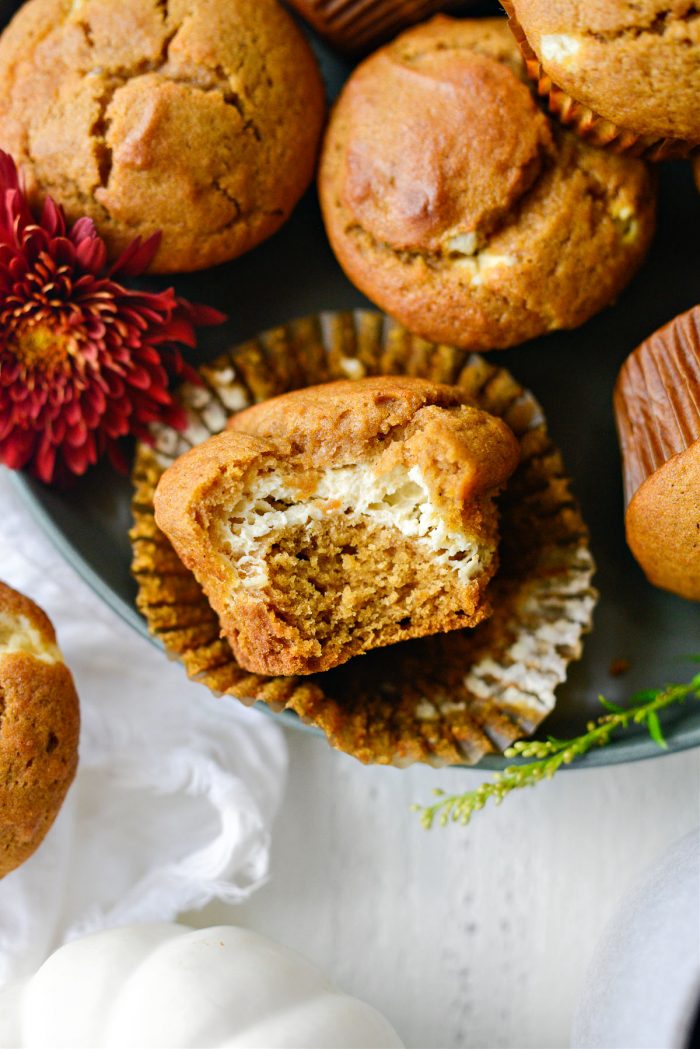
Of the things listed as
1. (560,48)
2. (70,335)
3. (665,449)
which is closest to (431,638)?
(665,449)

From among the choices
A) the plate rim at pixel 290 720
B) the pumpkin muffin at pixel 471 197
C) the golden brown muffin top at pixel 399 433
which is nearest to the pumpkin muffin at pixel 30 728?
the plate rim at pixel 290 720

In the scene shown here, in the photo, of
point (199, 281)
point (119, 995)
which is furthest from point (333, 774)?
point (199, 281)

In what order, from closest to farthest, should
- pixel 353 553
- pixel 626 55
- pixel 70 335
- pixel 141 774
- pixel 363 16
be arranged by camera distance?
pixel 626 55, pixel 353 553, pixel 70 335, pixel 363 16, pixel 141 774

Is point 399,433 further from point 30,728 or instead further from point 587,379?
point 30,728

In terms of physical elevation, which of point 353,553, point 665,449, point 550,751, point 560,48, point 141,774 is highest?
point 560,48

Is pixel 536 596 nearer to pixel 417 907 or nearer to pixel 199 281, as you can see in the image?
pixel 417 907

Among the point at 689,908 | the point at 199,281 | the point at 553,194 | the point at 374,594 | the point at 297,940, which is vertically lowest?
the point at 297,940
